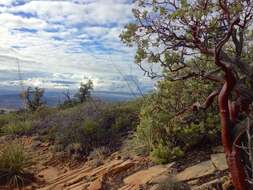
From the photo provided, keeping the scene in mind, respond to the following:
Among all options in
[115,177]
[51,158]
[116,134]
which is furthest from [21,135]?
[115,177]

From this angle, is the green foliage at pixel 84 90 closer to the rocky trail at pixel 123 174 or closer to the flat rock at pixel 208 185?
the rocky trail at pixel 123 174

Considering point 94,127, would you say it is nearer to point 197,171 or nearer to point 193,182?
point 197,171

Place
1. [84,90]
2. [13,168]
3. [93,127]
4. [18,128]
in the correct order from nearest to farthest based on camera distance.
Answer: [13,168]
[93,127]
[18,128]
[84,90]

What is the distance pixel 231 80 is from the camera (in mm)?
5883

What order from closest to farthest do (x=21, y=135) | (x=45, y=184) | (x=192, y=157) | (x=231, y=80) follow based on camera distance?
(x=231, y=80) < (x=192, y=157) < (x=45, y=184) < (x=21, y=135)

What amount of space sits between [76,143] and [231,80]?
21.4ft

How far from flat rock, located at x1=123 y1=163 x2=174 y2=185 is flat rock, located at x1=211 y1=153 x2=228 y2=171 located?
30.4 inches

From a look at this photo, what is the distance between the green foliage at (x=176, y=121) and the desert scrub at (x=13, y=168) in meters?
→ 3.11

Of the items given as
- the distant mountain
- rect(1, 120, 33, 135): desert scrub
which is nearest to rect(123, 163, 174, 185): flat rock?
the distant mountain

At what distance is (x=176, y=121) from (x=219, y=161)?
1308mm

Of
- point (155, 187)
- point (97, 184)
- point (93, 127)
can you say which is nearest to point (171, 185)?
point (155, 187)

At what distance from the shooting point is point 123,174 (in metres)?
8.54

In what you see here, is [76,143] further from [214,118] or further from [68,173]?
[214,118]

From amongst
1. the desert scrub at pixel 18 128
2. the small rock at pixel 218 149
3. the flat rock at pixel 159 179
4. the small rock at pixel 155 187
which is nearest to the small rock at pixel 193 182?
the flat rock at pixel 159 179
